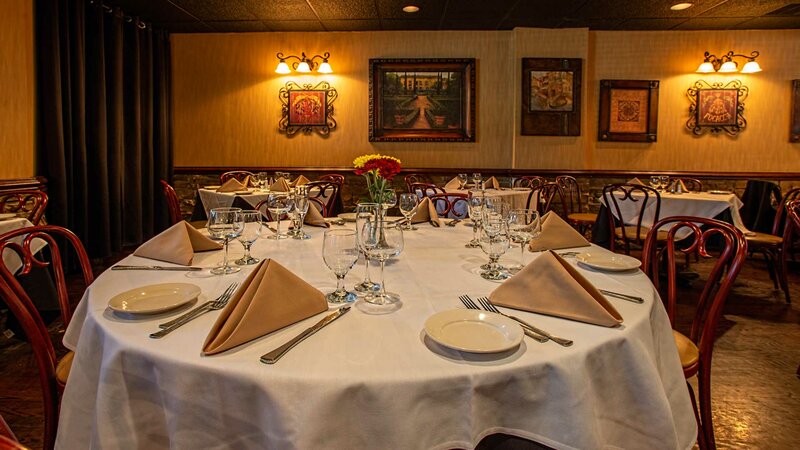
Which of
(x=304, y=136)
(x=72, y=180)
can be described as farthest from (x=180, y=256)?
(x=304, y=136)

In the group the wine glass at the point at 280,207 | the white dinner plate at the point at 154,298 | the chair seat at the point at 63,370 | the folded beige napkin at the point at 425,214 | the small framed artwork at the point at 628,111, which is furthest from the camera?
the small framed artwork at the point at 628,111

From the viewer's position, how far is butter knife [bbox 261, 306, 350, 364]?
0.82m

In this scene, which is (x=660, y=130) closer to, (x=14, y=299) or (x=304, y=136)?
(x=304, y=136)

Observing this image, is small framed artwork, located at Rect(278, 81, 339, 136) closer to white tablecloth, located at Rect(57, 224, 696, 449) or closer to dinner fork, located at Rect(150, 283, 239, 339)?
dinner fork, located at Rect(150, 283, 239, 339)

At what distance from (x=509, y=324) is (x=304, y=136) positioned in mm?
5791

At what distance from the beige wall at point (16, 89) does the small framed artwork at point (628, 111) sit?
19.8ft

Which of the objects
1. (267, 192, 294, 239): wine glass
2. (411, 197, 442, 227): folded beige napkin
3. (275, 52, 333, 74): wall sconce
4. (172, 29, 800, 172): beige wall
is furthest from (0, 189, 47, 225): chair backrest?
(275, 52, 333, 74): wall sconce

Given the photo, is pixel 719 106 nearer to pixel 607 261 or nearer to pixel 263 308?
pixel 607 261

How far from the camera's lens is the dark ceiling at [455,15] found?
16.7ft

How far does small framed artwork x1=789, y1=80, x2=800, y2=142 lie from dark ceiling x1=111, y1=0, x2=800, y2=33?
733mm

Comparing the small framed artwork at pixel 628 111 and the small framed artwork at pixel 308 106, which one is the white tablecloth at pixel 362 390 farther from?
the small framed artwork at pixel 628 111

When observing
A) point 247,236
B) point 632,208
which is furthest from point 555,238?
point 632,208

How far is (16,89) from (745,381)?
17.5ft

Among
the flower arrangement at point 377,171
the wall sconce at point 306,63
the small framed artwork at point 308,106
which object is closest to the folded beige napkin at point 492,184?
the small framed artwork at point 308,106
